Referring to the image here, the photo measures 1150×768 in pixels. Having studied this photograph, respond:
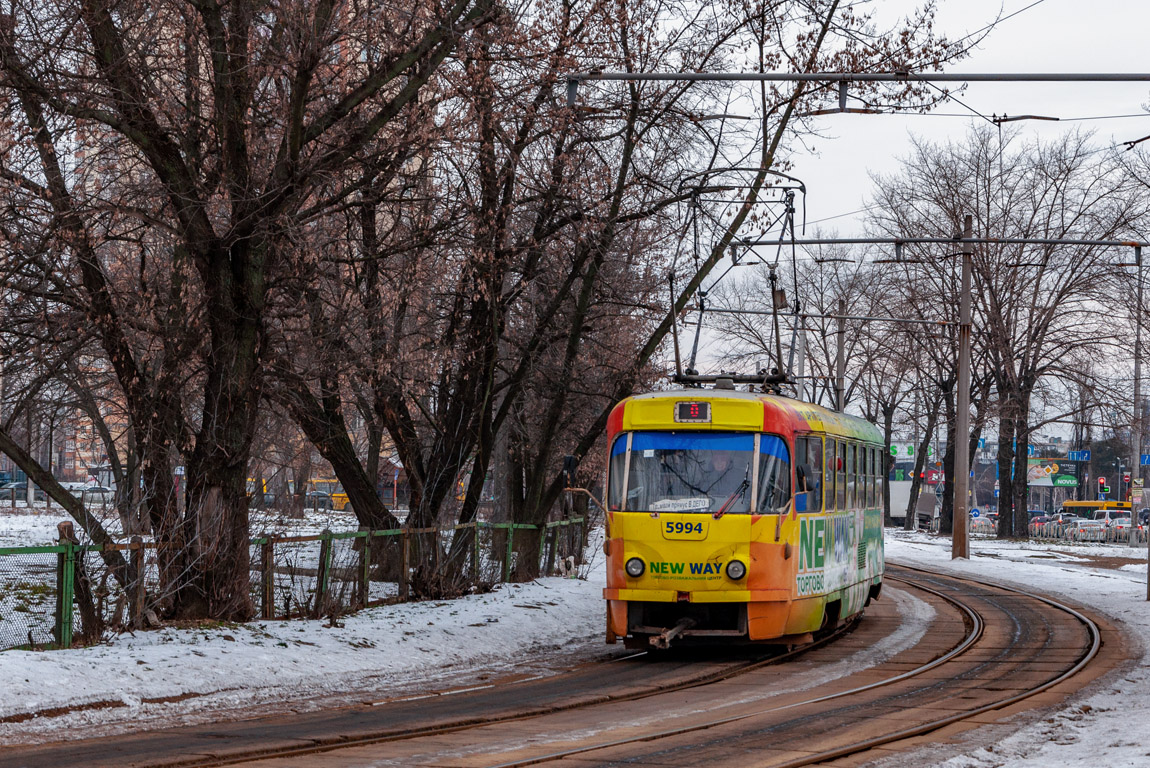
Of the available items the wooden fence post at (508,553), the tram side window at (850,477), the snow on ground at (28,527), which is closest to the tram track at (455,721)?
the tram side window at (850,477)

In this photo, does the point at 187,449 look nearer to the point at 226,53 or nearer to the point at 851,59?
the point at 226,53

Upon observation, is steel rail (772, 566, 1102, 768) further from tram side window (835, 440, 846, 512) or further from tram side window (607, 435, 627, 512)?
tram side window (607, 435, 627, 512)

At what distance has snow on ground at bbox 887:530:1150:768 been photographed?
9594mm

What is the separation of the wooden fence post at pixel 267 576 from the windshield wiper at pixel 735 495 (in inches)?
208

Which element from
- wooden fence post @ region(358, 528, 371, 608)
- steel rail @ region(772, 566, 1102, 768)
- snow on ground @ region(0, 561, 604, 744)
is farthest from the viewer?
wooden fence post @ region(358, 528, 371, 608)

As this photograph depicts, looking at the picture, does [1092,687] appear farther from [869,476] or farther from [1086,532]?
[1086,532]

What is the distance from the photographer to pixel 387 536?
19734 millimetres

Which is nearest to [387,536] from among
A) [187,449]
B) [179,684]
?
[187,449]

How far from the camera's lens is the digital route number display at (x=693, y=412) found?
1600cm

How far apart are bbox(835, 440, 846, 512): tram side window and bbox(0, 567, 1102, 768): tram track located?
222cm

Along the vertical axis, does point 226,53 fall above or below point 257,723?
above

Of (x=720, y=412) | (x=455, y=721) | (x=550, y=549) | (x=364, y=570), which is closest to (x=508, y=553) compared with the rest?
(x=550, y=549)

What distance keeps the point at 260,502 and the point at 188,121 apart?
18.5 feet

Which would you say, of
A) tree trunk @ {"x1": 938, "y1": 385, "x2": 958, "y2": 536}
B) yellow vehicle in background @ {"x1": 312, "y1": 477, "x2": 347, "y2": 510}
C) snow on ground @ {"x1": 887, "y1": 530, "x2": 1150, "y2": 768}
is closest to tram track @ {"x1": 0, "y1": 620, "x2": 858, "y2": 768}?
snow on ground @ {"x1": 887, "y1": 530, "x2": 1150, "y2": 768}
